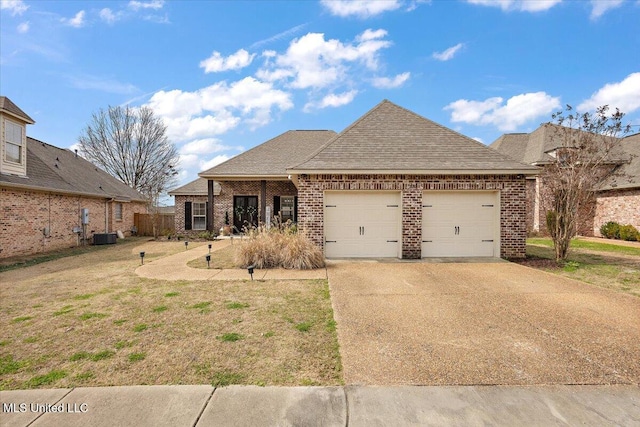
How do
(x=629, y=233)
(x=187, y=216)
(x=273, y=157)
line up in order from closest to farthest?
(x=629, y=233) → (x=273, y=157) → (x=187, y=216)

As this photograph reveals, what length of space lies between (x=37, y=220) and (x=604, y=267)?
19788mm

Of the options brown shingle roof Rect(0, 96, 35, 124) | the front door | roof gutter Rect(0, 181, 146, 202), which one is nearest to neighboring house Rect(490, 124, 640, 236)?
the front door

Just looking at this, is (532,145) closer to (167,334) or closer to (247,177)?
(247,177)

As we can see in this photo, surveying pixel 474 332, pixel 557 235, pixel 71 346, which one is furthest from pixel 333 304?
pixel 557 235

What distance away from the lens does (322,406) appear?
2.57 meters

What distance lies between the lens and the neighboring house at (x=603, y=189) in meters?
15.6

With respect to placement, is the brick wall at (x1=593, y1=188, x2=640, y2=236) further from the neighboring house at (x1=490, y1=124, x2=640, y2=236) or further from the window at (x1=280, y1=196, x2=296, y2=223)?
the window at (x1=280, y1=196, x2=296, y2=223)

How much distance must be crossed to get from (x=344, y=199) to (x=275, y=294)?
14.9ft

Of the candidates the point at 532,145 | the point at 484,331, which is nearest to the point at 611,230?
the point at 532,145

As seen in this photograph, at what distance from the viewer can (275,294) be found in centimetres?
583

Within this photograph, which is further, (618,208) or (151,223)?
(151,223)

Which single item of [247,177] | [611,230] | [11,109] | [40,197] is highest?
[11,109]

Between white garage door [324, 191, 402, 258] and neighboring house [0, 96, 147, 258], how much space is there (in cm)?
1123

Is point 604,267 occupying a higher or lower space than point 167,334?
higher
